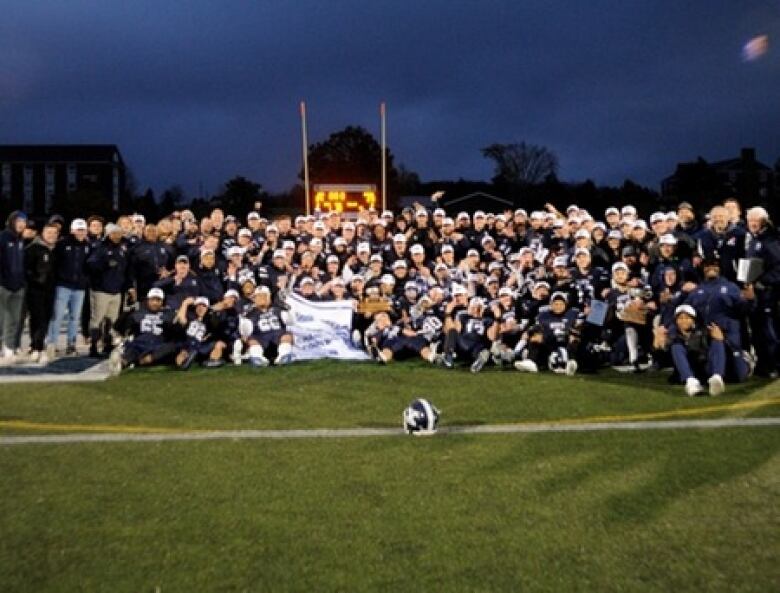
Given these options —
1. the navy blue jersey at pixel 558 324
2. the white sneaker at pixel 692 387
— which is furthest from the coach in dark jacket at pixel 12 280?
the white sneaker at pixel 692 387

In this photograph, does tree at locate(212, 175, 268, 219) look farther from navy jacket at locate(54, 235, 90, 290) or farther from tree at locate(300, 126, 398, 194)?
navy jacket at locate(54, 235, 90, 290)

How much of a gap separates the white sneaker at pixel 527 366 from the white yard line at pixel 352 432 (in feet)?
12.0

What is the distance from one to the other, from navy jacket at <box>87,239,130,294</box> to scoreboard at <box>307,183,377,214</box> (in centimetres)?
779

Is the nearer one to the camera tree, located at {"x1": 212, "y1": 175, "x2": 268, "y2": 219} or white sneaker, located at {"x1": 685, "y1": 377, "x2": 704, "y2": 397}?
white sneaker, located at {"x1": 685, "y1": 377, "x2": 704, "y2": 397}

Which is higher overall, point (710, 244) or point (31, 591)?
point (710, 244)

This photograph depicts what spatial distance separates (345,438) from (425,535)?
2.67 meters

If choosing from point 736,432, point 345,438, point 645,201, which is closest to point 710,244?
point 736,432

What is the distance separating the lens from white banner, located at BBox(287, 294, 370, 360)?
1293 cm

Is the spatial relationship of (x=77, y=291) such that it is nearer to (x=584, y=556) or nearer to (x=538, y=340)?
(x=538, y=340)

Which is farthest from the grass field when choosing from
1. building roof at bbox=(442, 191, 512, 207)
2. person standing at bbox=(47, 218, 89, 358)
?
building roof at bbox=(442, 191, 512, 207)

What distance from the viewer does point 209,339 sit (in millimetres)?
12594

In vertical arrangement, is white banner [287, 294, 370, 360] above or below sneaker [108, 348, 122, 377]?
above

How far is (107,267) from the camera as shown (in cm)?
1338

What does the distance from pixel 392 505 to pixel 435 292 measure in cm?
798
